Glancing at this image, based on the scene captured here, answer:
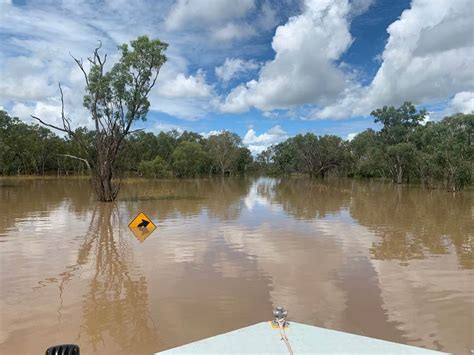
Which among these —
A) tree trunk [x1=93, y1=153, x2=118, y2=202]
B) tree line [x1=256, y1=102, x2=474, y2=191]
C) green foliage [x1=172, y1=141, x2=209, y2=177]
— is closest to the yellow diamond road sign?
tree trunk [x1=93, y1=153, x2=118, y2=202]

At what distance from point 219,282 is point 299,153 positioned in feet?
234

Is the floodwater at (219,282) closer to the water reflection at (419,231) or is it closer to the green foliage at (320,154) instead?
the water reflection at (419,231)

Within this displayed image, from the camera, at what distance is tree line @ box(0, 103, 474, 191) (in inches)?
1342

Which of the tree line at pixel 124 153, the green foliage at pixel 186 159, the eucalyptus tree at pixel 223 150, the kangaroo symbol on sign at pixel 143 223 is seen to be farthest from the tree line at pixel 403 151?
the kangaroo symbol on sign at pixel 143 223

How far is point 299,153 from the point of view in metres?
77.3

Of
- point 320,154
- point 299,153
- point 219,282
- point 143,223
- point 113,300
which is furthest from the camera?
point 299,153

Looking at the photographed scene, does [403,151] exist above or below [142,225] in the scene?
above

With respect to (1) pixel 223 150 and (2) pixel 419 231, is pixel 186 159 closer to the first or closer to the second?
(1) pixel 223 150

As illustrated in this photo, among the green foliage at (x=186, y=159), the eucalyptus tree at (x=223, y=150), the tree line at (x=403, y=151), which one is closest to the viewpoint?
the tree line at (x=403, y=151)

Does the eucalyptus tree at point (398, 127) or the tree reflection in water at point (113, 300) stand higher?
the eucalyptus tree at point (398, 127)

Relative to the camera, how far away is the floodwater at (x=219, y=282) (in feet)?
17.0

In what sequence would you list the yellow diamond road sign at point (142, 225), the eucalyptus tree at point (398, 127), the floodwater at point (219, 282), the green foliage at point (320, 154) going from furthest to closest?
the green foliage at point (320, 154) < the eucalyptus tree at point (398, 127) < the yellow diamond road sign at point (142, 225) < the floodwater at point (219, 282)

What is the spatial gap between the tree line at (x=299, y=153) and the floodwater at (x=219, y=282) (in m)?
11.9

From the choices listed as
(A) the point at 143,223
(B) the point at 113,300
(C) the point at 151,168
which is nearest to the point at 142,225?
(A) the point at 143,223
